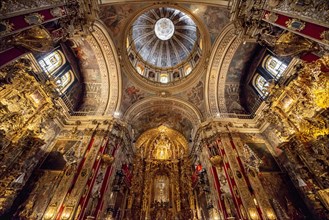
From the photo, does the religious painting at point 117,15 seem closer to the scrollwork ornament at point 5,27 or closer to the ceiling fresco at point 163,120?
the scrollwork ornament at point 5,27

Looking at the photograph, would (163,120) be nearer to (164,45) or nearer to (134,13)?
(164,45)

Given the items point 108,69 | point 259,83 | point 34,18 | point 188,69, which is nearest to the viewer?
point 34,18

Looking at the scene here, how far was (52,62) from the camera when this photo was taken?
11.7 m

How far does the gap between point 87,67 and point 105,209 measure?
11702 mm

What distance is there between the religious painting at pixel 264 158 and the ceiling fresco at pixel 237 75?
153 inches

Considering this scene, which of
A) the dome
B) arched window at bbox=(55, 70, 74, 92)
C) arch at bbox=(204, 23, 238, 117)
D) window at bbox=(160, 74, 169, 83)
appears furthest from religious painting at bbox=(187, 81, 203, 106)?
arched window at bbox=(55, 70, 74, 92)

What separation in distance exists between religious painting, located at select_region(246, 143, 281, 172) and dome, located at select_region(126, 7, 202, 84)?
9.90 m

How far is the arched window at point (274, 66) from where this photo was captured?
36.2 ft

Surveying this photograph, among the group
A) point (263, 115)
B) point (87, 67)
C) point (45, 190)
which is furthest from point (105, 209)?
point (263, 115)

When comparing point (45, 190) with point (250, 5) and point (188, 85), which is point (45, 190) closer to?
point (188, 85)

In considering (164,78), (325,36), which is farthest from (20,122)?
(325,36)

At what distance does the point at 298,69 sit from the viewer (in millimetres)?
9141

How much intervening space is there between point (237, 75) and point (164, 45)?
34.7 ft

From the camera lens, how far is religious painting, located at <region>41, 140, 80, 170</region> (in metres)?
10.3
